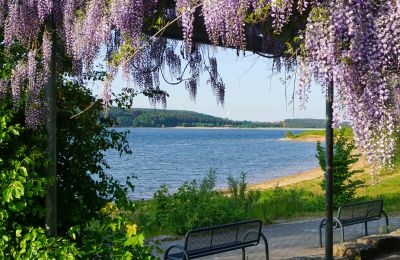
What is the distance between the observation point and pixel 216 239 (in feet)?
22.3

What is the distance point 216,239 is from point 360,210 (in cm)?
333

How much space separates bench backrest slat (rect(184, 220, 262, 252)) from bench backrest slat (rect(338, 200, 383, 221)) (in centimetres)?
208

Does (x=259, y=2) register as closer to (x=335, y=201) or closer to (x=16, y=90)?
(x=16, y=90)

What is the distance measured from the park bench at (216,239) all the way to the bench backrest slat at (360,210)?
202cm

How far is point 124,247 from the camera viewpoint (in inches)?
185

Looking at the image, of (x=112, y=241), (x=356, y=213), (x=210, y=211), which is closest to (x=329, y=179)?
(x=112, y=241)

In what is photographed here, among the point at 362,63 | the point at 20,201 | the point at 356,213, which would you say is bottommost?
the point at 356,213

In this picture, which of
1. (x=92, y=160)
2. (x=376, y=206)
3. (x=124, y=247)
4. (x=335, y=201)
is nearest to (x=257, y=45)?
(x=92, y=160)

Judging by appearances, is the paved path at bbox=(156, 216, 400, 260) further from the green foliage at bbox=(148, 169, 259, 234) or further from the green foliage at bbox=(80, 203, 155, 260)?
the green foliage at bbox=(80, 203, 155, 260)

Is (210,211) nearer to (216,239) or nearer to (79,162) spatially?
(216,239)

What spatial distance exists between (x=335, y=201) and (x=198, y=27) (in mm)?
10032

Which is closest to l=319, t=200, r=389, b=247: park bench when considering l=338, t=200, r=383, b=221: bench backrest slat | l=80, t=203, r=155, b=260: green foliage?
l=338, t=200, r=383, b=221: bench backrest slat

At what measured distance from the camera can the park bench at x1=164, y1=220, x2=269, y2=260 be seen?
6441 millimetres

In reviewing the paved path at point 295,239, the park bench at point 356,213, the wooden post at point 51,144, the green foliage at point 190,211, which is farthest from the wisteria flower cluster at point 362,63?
the green foliage at point 190,211
